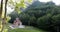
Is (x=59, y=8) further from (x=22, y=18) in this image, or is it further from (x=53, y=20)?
(x=22, y=18)

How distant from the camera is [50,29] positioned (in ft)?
5.69

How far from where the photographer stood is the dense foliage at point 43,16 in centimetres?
162

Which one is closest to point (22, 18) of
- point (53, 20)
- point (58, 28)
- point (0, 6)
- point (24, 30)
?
point (24, 30)

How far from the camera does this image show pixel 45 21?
1.67 m

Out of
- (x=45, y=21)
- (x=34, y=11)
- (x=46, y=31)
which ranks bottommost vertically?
(x=46, y=31)

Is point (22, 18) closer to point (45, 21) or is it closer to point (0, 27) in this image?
point (45, 21)

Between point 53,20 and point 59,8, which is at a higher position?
point 59,8

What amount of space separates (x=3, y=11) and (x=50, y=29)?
152 centimetres

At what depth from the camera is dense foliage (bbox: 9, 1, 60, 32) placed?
1.62 meters

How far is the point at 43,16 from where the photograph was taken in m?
1.65

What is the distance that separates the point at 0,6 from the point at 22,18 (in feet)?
4.21

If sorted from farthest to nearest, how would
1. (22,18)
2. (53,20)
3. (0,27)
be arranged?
(53,20) → (22,18) → (0,27)

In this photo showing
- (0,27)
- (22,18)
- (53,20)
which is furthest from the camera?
(53,20)

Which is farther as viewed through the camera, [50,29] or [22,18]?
[50,29]
